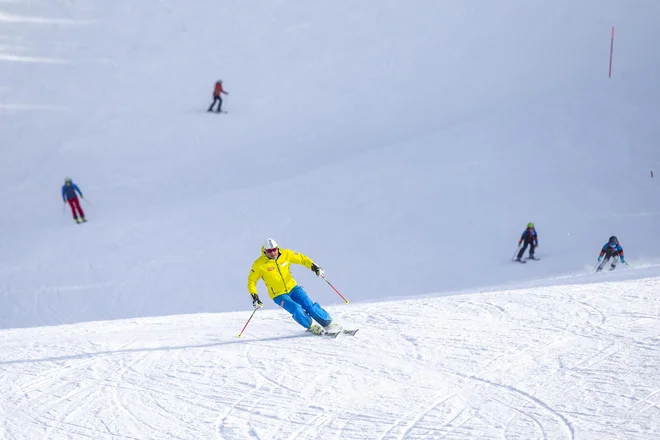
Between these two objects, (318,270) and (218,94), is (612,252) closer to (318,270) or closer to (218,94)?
(318,270)

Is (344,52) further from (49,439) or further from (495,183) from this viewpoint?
(49,439)

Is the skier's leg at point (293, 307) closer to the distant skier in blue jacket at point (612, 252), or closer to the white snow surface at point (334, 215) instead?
the white snow surface at point (334, 215)

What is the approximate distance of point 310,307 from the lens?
7941mm

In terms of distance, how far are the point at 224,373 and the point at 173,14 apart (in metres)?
20.6

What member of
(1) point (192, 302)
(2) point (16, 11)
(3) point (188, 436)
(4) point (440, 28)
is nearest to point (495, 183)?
(1) point (192, 302)

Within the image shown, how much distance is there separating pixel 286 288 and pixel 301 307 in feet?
1.00

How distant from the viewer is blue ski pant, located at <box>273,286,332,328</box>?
7887 millimetres

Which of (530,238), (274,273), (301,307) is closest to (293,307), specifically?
(301,307)

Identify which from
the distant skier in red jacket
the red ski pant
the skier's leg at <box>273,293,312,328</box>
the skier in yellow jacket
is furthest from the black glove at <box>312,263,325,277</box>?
the distant skier in red jacket

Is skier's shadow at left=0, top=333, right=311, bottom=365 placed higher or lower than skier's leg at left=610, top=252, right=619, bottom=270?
lower

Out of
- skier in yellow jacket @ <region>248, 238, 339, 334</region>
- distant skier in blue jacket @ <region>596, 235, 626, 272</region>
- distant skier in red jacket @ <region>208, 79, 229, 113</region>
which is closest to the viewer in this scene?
skier in yellow jacket @ <region>248, 238, 339, 334</region>

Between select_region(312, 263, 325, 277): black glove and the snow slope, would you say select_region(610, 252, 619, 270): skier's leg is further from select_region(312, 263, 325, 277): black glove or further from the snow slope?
select_region(312, 263, 325, 277): black glove

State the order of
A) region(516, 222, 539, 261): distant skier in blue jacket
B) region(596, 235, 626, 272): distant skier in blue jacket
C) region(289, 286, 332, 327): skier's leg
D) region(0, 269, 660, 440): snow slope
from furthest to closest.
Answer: region(516, 222, 539, 261): distant skier in blue jacket
region(596, 235, 626, 272): distant skier in blue jacket
region(289, 286, 332, 327): skier's leg
region(0, 269, 660, 440): snow slope

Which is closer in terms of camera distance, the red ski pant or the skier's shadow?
the skier's shadow
